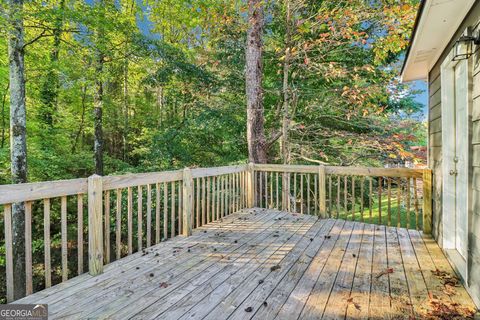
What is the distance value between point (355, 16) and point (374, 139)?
2670mm

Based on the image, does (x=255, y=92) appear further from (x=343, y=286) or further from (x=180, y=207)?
(x=343, y=286)

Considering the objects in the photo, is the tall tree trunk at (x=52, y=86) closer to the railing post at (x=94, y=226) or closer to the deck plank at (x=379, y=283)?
the railing post at (x=94, y=226)

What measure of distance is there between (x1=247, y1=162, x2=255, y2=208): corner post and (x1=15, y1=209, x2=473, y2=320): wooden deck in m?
1.78

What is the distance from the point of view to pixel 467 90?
2.36m

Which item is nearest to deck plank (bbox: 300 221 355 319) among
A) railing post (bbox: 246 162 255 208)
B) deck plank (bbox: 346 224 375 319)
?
deck plank (bbox: 346 224 375 319)

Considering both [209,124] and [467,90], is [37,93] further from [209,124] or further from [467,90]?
[467,90]

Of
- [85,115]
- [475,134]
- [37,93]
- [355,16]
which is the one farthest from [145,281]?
[85,115]

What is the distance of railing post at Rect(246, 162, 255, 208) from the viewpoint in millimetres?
5473

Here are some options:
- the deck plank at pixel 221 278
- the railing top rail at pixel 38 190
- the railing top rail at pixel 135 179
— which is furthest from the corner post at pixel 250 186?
the railing top rail at pixel 38 190

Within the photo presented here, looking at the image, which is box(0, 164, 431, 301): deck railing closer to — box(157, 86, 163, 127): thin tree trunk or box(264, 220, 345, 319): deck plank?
box(264, 220, 345, 319): deck plank

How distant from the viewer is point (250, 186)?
5.56 meters

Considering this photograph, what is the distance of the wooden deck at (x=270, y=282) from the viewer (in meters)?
2.02

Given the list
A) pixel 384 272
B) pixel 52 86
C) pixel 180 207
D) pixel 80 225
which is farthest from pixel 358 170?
pixel 52 86

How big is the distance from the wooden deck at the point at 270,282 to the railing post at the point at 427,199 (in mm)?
236
